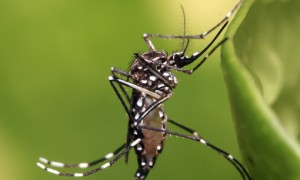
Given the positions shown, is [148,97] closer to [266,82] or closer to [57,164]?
[57,164]

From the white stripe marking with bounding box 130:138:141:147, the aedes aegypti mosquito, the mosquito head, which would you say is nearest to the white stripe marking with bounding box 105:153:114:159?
the aedes aegypti mosquito

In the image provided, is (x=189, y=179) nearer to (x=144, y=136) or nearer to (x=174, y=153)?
(x=174, y=153)

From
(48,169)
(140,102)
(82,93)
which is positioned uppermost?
(140,102)

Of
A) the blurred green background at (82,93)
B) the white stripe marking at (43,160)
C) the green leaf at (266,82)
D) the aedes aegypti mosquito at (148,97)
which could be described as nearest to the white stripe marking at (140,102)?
the aedes aegypti mosquito at (148,97)

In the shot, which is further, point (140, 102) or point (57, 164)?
point (140, 102)

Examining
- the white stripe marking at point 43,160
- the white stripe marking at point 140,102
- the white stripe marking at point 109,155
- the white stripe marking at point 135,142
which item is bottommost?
the white stripe marking at point 43,160

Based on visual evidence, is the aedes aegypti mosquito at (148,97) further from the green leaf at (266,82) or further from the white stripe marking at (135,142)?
the green leaf at (266,82)

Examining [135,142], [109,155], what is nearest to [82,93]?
[109,155]

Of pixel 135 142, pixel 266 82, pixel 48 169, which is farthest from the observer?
pixel 135 142
